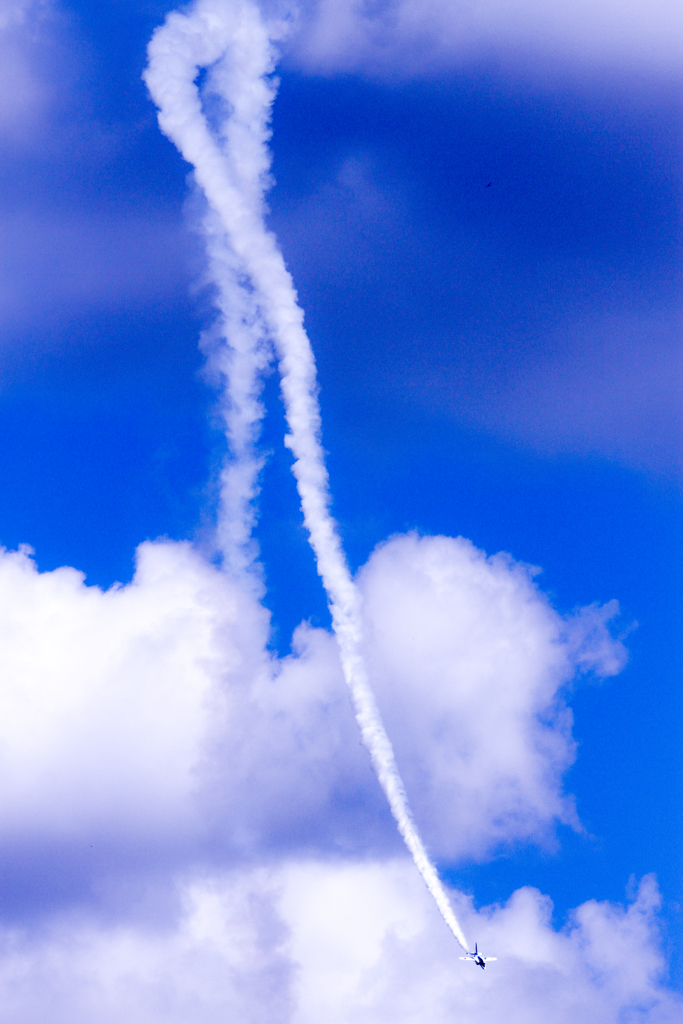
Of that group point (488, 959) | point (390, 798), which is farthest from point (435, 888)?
point (488, 959)

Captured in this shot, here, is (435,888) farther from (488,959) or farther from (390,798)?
(488,959)

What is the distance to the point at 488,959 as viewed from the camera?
113 meters

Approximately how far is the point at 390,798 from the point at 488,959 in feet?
106

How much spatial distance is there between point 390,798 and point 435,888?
6799 millimetres

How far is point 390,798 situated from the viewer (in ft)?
285

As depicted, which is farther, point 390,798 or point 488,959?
point 488,959

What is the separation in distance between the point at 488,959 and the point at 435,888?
88.7 ft

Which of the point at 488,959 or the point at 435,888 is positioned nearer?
the point at 435,888

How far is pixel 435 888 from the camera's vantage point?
8925cm
